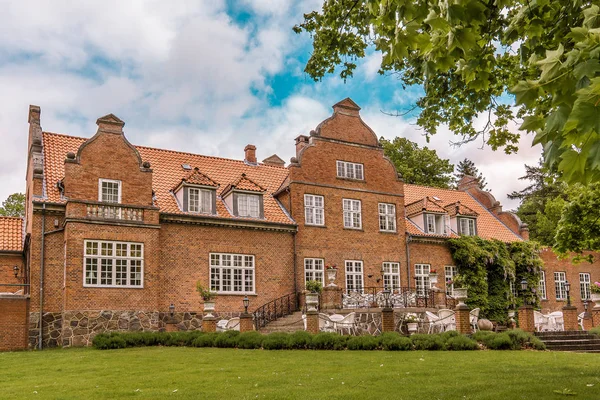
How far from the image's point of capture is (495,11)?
8.80 m

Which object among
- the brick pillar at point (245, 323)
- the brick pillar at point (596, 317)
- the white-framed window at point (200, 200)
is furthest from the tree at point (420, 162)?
the brick pillar at point (245, 323)

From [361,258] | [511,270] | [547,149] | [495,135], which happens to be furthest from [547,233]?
[547,149]

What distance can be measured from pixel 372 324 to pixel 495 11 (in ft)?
52.2

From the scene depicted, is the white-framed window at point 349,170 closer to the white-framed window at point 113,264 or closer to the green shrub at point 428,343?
the white-framed window at point 113,264

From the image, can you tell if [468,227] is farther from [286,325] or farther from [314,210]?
[286,325]

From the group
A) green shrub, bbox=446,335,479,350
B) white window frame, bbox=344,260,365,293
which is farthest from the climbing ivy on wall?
green shrub, bbox=446,335,479,350

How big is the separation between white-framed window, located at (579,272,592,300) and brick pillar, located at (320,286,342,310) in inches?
805

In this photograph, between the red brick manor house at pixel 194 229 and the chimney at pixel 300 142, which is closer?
the red brick manor house at pixel 194 229

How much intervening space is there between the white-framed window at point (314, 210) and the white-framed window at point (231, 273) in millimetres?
3598

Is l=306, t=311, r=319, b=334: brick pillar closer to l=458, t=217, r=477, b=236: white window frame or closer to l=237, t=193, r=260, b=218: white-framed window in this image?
l=237, t=193, r=260, b=218: white-framed window

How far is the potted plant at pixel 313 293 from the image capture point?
23.0m

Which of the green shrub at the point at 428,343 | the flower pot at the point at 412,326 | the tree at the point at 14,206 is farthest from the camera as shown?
the tree at the point at 14,206

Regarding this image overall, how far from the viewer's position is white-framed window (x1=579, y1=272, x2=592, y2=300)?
124 ft

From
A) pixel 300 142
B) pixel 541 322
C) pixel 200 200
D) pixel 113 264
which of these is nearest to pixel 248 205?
pixel 200 200
